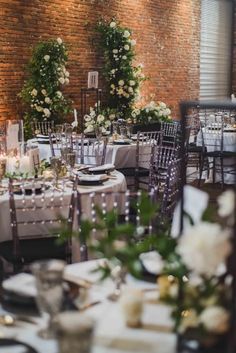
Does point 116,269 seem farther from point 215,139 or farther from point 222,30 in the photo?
point 222,30

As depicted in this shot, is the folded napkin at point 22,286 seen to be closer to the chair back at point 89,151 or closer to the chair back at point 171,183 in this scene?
the chair back at point 171,183

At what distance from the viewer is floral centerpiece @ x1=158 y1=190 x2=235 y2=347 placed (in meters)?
1.27

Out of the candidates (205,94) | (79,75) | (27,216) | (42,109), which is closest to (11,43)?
(42,109)

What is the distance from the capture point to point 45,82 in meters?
7.72

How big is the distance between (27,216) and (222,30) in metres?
10.7

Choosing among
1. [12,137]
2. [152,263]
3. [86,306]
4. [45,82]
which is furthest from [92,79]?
[86,306]

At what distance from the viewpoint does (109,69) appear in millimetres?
9406

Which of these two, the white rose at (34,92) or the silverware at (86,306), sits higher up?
the white rose at (34,92)

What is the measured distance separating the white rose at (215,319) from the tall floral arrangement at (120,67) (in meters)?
7.91

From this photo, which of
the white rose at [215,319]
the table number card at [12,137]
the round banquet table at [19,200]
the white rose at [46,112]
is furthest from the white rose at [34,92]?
the white rose at [215,319]

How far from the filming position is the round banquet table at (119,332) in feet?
5.03

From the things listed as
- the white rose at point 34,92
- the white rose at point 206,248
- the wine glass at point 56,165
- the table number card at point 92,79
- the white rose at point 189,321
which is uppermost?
the table number card at point 92,79

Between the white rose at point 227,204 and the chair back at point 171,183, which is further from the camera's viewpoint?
the chair back at point 171,183

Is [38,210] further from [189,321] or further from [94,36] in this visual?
[94,36]
